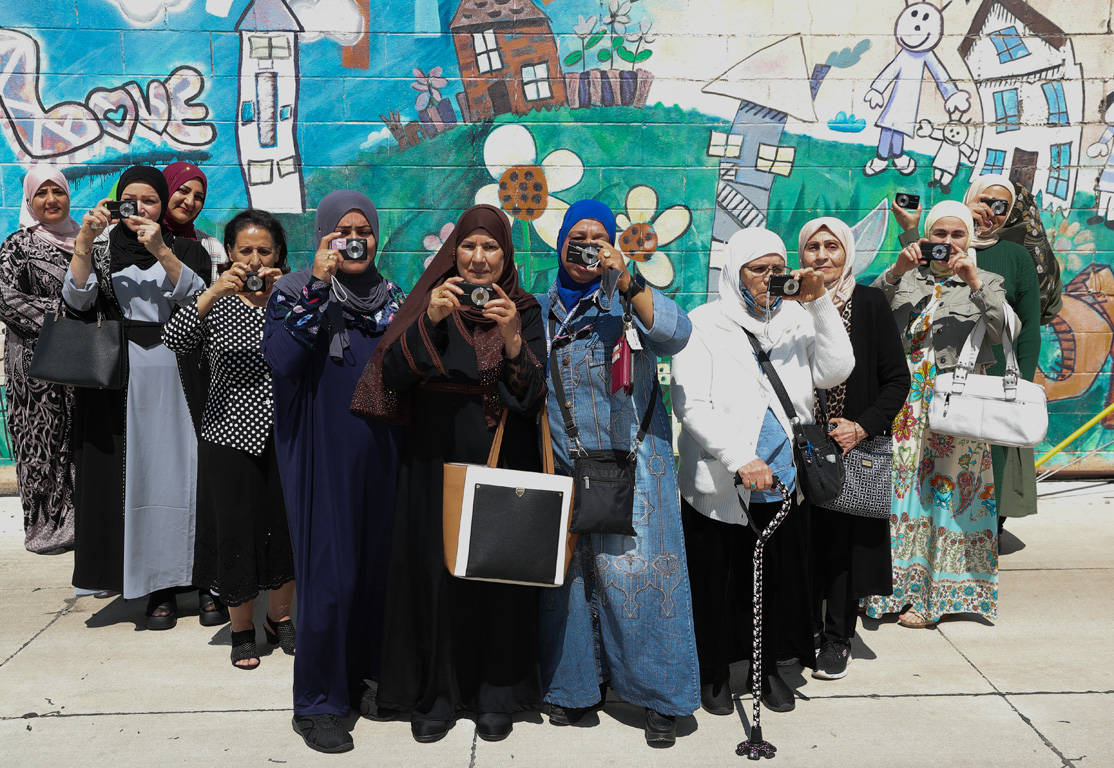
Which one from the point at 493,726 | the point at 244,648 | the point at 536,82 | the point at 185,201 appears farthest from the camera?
the point at 536,82

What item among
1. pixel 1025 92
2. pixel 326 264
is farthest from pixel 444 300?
pixel 1025 92

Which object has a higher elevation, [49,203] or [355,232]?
[49,203]

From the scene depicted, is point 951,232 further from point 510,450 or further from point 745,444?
point 510,450

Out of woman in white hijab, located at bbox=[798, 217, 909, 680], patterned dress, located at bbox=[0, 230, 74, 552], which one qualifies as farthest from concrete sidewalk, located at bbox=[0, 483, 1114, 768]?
patterned dress, located at bbox=[0, 230, 74, 552]

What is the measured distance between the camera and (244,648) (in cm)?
376

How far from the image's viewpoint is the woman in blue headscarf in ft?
10.0

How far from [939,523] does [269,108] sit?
4.65m

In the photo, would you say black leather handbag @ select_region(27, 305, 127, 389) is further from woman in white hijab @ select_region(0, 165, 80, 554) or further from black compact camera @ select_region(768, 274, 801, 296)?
black compact camera @ select_region(768, 274, 801, 296)

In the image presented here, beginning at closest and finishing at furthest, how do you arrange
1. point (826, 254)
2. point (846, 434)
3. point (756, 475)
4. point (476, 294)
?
point (476, 294)
point (756, 475)
point (846, 434)
point (826, 254)

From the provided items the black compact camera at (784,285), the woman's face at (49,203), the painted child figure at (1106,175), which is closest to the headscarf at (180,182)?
the woman's face at (49,203)

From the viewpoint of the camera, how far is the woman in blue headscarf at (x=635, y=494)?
120 inches

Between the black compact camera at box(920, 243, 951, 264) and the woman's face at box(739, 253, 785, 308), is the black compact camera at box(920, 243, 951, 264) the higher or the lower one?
the higher one

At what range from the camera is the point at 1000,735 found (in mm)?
3197

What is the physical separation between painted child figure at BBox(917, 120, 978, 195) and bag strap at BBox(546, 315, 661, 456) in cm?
396
